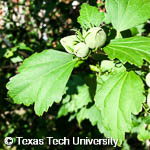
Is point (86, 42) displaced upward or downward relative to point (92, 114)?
upward

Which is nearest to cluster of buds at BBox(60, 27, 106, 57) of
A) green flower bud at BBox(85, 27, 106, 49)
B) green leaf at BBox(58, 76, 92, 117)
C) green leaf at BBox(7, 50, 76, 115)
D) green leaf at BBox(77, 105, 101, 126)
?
green flower bud at BBox(85, 27, 106, 49)

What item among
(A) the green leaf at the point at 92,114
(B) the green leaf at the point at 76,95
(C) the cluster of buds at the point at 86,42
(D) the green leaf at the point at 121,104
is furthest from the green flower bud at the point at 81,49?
(A) the green leaf at the point at 92,114

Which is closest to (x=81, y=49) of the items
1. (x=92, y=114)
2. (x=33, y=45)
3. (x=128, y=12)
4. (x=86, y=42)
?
(x=86, y=42)

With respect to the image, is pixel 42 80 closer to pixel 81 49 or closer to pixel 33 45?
pixel 81 49

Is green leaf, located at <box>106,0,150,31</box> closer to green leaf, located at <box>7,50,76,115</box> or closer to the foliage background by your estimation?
green leaf, located at <box>7,50,76,115</box>

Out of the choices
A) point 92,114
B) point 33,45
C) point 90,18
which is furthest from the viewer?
point 33,45

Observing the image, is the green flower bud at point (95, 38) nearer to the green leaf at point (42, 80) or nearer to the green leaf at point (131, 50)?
the green leaf at point (131, 50)
